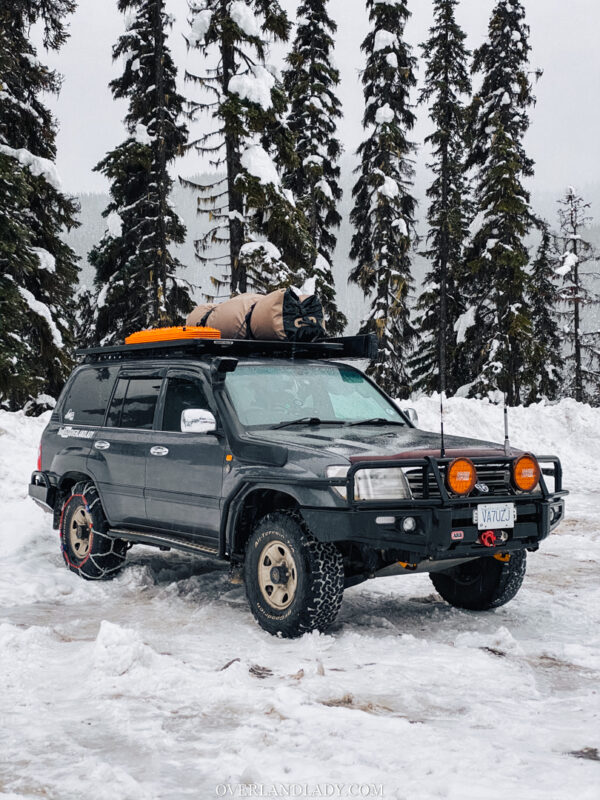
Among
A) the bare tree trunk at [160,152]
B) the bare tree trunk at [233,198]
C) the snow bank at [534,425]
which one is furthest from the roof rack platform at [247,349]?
the bare tree trunk at [160,152]

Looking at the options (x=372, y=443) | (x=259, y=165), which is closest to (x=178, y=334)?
(x=372, y=443)

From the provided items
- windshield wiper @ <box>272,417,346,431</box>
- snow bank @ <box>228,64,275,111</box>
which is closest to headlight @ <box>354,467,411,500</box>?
windshield wiper @ <box>272,417,346,431</box>

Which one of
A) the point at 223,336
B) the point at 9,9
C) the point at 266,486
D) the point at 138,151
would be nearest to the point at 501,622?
A: the point at 266,486

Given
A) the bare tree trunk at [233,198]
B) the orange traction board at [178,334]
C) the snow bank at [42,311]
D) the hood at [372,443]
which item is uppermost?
the bare tree trunk at [233,198]

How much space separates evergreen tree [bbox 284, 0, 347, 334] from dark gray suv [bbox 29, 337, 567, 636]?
79.7 ft

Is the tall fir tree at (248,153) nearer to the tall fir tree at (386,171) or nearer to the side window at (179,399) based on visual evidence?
the tall fir tree at (386,171)

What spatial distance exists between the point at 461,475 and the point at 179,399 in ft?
8.38

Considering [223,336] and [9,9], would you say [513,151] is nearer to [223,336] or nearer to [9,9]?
[9,9]

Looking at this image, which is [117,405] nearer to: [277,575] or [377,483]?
[277,575]

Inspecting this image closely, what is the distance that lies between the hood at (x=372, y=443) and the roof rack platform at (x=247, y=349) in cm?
102

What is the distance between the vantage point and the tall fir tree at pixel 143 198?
26.9m

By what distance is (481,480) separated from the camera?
18.8ft

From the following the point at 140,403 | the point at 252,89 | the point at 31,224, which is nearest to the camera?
the point at 140,403

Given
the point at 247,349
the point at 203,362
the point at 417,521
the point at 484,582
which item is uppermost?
the point at 247,349
